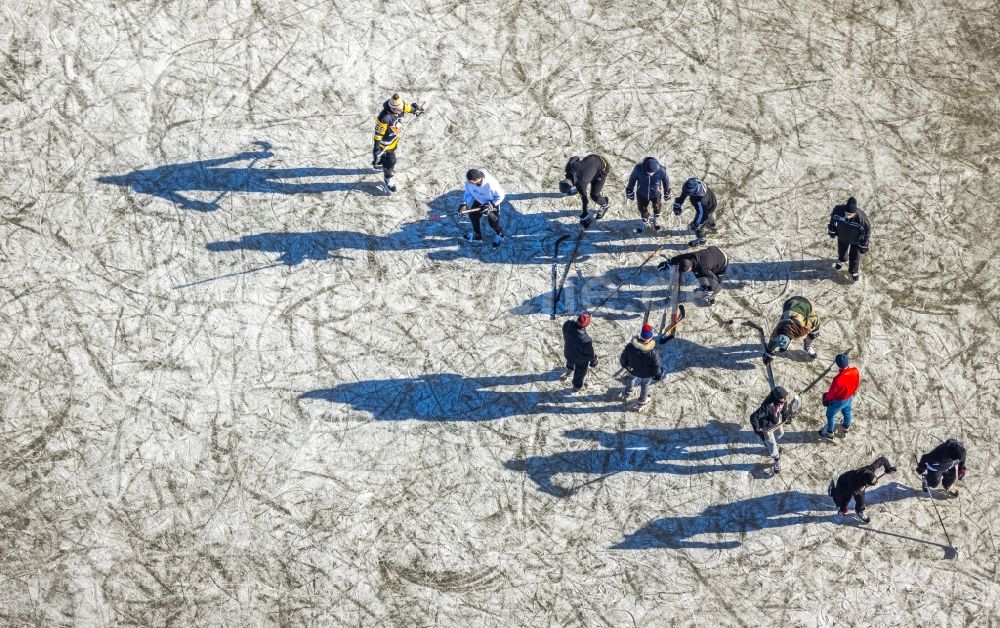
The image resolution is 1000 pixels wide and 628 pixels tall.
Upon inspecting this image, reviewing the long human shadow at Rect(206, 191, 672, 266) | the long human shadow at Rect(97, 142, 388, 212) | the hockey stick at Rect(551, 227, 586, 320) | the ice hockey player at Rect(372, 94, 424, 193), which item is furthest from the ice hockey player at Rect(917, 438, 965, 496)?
the long human shadow at Rect(97, 142, 388, 212)

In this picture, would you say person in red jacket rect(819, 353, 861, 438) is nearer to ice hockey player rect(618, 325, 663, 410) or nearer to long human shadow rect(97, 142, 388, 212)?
ice hockey player rect(618, 325, 663, 410)

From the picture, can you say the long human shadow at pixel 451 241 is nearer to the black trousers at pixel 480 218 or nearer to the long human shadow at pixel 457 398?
the black trousers at pixel 480 218

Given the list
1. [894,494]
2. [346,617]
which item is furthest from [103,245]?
[894,494]

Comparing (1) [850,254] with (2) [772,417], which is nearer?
(2) [772,417]

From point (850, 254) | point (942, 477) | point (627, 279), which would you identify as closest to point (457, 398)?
point (627, 279)

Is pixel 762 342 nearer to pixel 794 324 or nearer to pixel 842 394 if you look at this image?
pixel 794 324

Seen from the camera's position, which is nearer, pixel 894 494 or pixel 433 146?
pixel 894 494

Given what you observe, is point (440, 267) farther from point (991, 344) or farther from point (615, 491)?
point (991, 344)
